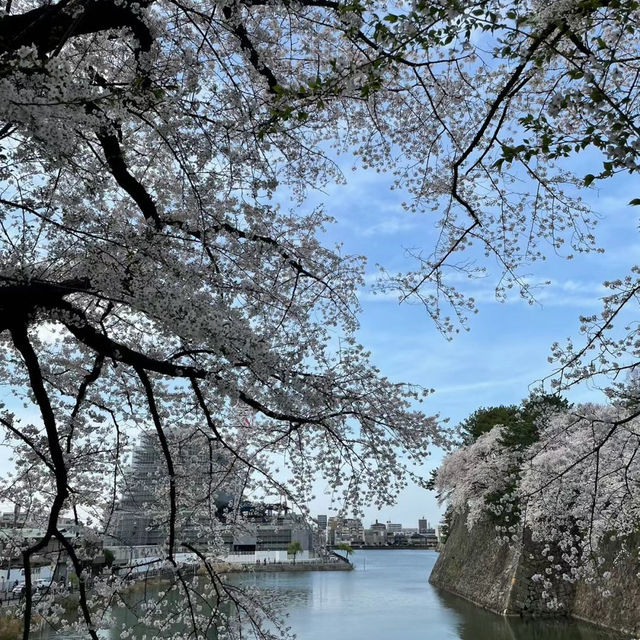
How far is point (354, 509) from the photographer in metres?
4.88

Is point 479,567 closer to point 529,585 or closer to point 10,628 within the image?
point 529,585

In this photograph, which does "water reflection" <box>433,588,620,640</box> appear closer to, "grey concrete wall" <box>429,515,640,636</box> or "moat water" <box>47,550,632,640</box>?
"moat water" <box>47,550,632,640</box>

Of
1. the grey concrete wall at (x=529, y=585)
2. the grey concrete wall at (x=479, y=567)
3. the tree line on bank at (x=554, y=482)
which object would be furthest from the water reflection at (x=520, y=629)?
the tree line on bank at (x=554, y=482)

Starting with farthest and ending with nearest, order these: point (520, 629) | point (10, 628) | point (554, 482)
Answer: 1. point (520, 629)
2. point (10, 628)
3. point (554, 482)

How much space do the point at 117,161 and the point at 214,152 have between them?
691 mm

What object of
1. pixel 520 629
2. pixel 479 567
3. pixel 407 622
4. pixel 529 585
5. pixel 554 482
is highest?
pixel 554 482

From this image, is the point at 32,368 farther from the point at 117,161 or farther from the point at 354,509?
the point at 354,509

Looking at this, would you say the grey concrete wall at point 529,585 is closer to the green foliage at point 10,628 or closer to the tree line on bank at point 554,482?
the tree line on bank at point 554,482

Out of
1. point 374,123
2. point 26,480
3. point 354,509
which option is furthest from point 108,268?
point 26,480

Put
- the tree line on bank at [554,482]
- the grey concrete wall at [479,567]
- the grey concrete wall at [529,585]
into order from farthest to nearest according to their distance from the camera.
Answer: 1. the grey concrete wall at [479,567]
2. the grey concrete wall at [529,585]
3. the tree line on bank at [554,482]

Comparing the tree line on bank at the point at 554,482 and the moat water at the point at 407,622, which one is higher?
the tree line on bank at the point at 554,482

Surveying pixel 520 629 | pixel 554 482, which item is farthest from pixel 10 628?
pixel 554 482

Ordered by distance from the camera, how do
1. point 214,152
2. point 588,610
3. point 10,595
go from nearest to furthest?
point 214,152 → point 588,610 → point 10,595

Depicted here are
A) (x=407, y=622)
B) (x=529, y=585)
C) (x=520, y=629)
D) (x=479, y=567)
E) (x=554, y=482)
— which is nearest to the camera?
(x=554, y=482)
